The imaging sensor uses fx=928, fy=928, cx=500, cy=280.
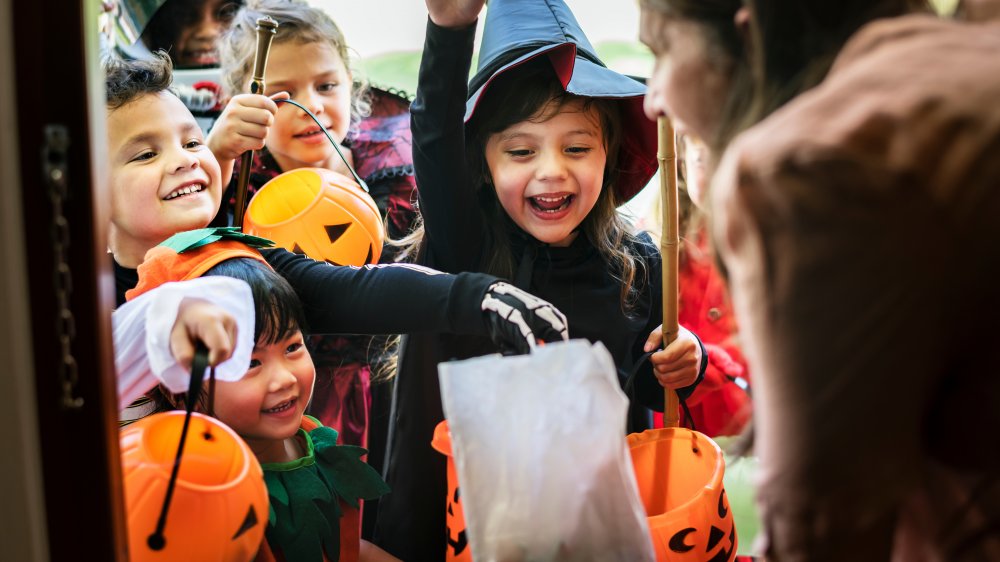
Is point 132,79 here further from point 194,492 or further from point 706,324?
point 706,324

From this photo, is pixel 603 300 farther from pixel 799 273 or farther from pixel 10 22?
pixel 10 22

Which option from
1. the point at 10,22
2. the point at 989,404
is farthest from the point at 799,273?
the point at 10,22

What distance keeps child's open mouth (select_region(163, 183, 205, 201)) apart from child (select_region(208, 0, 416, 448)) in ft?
0.40

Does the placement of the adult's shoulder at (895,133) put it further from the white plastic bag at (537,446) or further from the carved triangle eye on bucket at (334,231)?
the carved triangle eye on bucket at (334,231)

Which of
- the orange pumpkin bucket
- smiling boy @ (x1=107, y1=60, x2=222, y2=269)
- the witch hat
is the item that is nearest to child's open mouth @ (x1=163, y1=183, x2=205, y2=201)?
smiling boy @ (x1=107, y1=60, x2=222, y2=269)

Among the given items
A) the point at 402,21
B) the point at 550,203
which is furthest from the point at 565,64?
the point at 402,21

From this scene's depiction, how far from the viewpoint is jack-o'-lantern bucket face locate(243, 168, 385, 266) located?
1.61 metres

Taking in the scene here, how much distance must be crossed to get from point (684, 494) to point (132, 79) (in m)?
1.14

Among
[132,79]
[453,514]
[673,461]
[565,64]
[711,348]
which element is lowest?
[453,514]

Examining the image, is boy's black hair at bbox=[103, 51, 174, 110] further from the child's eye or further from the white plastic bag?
the white plastic bag

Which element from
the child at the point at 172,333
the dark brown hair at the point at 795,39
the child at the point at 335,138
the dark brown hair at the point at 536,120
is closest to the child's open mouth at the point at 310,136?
the child at the point at 335,138

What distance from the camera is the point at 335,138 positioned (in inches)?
67.9

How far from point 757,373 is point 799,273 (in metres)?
0.12

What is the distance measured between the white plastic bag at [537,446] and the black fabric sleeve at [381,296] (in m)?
0.25
